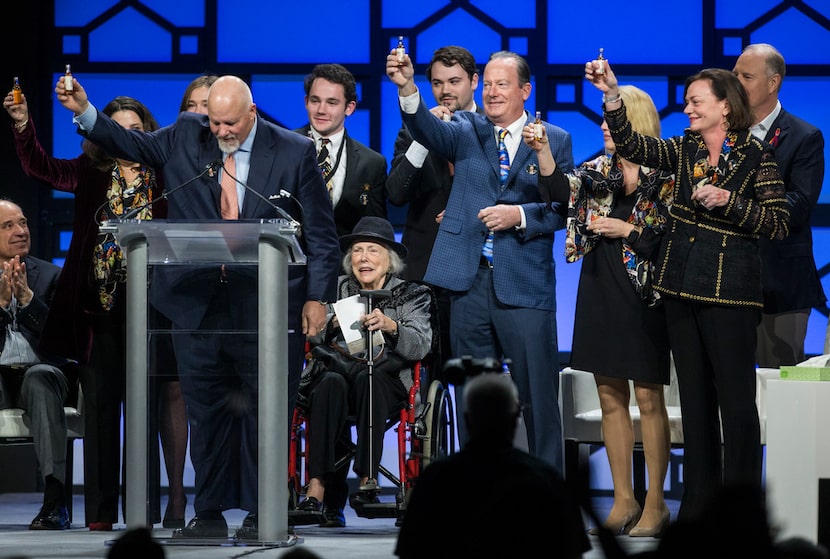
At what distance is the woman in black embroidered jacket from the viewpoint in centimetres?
417

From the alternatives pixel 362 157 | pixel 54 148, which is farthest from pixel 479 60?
pixel 54 148

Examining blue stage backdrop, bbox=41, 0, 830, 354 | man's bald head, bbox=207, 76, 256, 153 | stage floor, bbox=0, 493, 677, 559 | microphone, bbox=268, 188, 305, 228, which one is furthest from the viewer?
blue stage backdrop, bbox=41, 0, 830, 354

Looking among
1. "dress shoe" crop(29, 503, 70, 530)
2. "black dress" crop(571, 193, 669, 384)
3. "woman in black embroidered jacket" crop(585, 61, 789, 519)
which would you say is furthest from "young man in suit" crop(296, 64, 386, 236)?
"dress shoe" crop(29, 503, 70, 530)

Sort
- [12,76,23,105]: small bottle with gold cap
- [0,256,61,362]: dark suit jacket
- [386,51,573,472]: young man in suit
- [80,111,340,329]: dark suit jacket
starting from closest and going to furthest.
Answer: [80,111,340,329]: dark suit jacket → [12,76,23,105]: small bottle with gold cap → [386,51,573,472]: young man in suit → [0,256,61,362]: dark suit jacket

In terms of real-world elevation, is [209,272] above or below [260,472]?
above

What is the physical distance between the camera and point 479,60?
6.77 meters

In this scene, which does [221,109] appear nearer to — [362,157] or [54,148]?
[362,157]

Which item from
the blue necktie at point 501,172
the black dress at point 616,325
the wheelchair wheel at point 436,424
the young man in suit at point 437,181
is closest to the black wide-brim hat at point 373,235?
the young man in suit at point 437,181

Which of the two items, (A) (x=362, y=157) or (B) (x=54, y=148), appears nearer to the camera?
(A) (x=362, y=157)

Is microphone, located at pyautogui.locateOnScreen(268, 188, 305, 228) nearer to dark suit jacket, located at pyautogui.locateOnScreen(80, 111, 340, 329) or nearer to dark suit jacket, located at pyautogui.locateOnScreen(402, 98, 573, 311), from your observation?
dark suit jacket, located at pyautogui.locateOnScreen(80, 111, 340, 329)

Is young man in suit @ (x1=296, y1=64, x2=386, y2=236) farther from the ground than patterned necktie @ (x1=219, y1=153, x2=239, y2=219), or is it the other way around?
young man in suit @ (x1=296, y1=64, x2=386, y2=236)

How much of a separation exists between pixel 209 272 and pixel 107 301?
114cm

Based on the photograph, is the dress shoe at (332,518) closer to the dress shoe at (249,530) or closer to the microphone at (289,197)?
the dress shoe at (249,530)

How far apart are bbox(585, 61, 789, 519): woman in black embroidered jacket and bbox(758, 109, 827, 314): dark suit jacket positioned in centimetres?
64
